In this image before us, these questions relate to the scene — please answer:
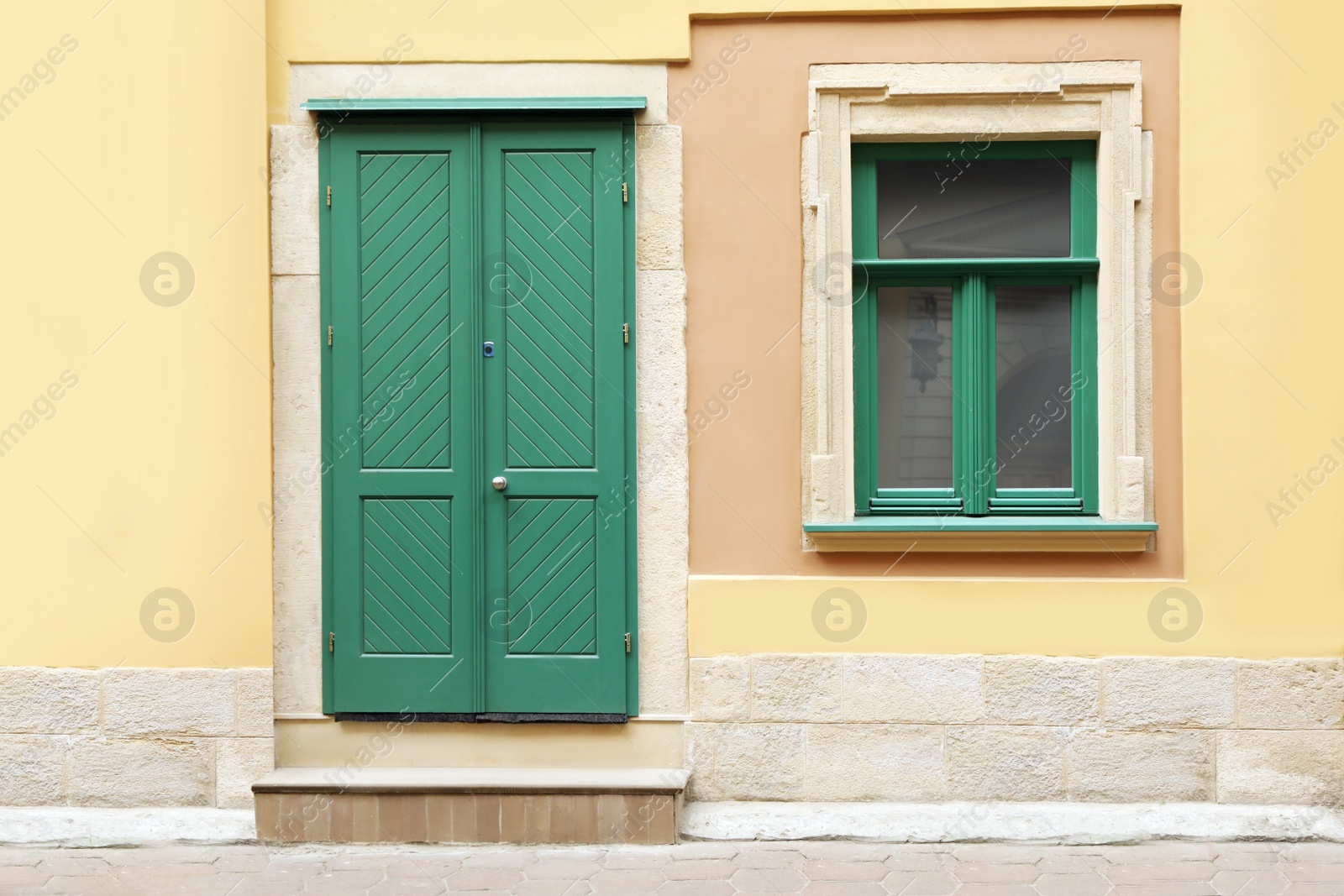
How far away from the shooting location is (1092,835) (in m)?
4.81

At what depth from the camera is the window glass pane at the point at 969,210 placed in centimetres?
523

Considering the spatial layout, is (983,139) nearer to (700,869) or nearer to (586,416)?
(586,416)

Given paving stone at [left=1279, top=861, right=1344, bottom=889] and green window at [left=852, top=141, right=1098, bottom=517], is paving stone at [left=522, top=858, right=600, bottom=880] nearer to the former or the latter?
green window at [left=852, top=141, right=1098, bottom=517]

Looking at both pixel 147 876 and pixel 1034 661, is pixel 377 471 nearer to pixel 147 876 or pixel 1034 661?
pixel 147 876

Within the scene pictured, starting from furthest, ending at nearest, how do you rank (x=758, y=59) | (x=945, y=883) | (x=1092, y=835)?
(x=758, y=59)
(x=1092, y=835)
(x=945, y=883)

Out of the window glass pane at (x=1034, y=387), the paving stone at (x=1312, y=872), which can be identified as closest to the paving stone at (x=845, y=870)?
the paving stone at (x=1312, y=872)

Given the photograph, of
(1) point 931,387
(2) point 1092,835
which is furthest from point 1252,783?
(1) point 931,387

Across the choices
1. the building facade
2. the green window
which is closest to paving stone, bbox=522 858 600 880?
the building facade

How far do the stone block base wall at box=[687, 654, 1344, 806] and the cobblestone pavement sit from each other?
0.97 ft

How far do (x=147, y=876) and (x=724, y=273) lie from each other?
12.2 ft

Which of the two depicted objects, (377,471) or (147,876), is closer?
(147,876)

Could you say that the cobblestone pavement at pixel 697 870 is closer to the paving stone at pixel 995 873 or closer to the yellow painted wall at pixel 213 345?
the paving stone at pixel 995 873

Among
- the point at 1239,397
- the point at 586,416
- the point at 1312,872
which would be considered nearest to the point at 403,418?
the point at 586,416

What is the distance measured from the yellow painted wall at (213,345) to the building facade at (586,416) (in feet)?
0.07
